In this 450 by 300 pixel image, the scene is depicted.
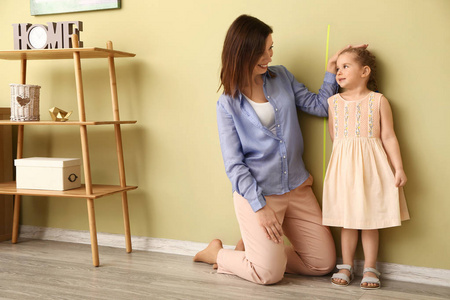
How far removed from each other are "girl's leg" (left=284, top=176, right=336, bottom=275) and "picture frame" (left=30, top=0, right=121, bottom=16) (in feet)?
4.27

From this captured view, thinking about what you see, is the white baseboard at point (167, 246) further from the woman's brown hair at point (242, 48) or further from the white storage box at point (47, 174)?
the woman's brown hair at point (242, 48)

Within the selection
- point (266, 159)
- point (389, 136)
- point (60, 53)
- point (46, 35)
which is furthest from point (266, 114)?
point (46, 35)

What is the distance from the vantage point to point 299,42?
86.7 inches

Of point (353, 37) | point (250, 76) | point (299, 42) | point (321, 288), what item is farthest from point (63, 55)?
point (321, 288)

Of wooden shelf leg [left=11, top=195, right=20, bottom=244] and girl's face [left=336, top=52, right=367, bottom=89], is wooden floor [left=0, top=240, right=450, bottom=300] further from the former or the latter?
girl's face [left=336, top=52, right=367, bottom=89]

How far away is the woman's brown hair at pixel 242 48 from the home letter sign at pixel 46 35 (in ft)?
2.42

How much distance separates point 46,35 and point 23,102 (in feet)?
1.09

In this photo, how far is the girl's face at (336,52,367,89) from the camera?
6.54 feet

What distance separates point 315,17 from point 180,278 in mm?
1209

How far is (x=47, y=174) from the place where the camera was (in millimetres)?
2436

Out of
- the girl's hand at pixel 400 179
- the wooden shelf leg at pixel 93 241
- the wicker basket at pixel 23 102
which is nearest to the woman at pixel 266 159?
the girl's hand at pixel 400 179

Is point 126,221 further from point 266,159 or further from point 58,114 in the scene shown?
point 266,159

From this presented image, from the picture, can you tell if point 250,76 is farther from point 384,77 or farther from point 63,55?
point 63,55

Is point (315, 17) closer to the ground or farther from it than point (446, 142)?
farther from it
